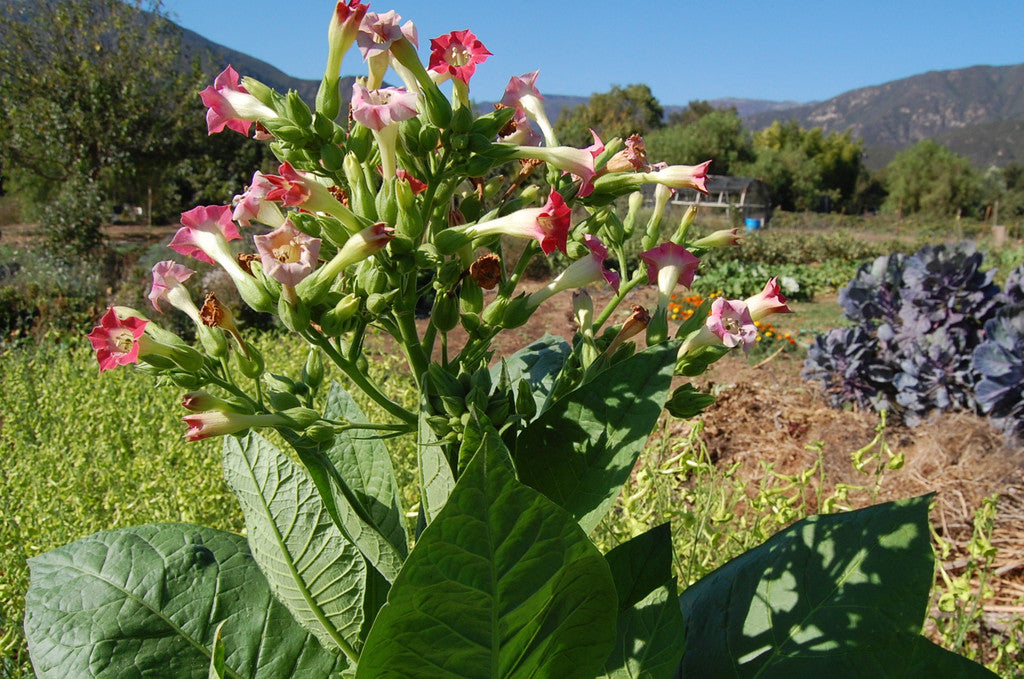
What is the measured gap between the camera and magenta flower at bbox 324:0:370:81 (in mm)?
710

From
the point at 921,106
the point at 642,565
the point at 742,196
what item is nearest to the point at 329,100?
the point at 642,565

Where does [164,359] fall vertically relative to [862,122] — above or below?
below

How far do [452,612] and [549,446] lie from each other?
206 mm

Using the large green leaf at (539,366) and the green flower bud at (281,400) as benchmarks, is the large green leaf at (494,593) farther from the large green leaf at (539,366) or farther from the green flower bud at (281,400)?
the large green leaf at (539,366)

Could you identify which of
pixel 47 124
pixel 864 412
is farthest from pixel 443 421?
pixel 47 124

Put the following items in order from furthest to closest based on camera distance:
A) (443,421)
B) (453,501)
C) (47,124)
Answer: (47,124) → (443,421) → (453,501)

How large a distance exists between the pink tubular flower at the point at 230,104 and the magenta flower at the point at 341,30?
0.28ft

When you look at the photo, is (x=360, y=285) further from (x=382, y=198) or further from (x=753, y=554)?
(x=753, y=554)

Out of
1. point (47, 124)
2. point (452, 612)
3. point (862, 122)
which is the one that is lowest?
point (452, 612)

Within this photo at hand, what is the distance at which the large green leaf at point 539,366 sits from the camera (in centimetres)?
102

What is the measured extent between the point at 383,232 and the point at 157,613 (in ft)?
2.10

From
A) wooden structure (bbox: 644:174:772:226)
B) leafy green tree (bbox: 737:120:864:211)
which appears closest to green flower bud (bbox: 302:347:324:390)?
wooden structure (bbox: 644:174:772:226)

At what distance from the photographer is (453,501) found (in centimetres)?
51

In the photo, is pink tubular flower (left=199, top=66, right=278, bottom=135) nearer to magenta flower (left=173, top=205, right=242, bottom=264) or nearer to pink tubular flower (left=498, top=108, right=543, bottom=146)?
magenta flower (left=173, top=205, right=242, bottom=264)
